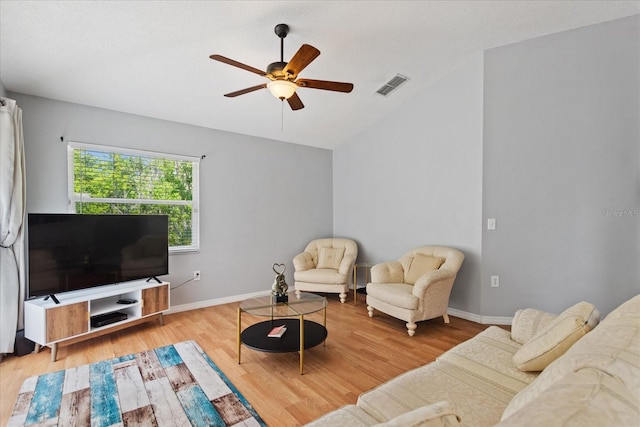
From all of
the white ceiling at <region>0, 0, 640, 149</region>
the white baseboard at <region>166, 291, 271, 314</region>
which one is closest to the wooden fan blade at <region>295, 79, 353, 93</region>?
the white ceiling at <region>0, 0, 640, 149</region>

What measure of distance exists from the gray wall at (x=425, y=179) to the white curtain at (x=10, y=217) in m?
4.04

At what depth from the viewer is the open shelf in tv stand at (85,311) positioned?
2.66m

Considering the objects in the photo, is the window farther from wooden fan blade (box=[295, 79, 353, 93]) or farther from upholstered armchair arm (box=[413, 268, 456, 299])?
upholstered armchair arm (box=[413, 268, 456, 299])

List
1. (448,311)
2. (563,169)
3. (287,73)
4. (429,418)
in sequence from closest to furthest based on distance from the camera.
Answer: (429,418), (287,73), (563,169), (448,311)

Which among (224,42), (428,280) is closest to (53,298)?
(224,42)

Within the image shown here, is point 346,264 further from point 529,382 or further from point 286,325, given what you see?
point 529,382

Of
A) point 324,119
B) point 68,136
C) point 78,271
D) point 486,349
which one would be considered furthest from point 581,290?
point 68,136

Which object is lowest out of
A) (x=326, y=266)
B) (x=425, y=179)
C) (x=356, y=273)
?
(x=356, y=273)

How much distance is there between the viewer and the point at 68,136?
128 inches

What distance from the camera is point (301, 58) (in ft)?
6.91

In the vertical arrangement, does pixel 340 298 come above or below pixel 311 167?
below

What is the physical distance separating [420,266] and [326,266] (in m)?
1.58

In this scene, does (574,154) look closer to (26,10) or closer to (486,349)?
(486,349)

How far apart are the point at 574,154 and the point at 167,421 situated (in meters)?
4.16
